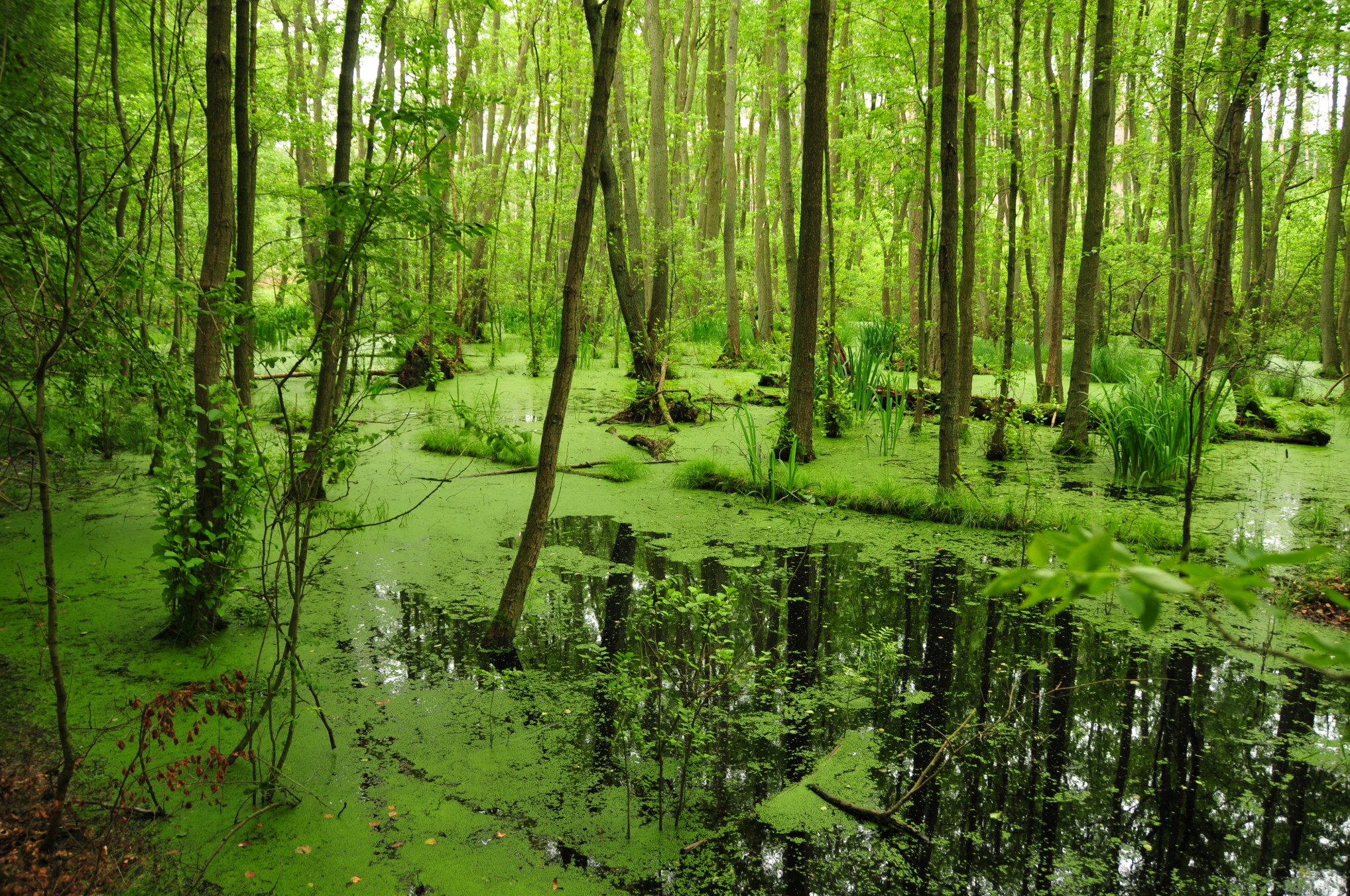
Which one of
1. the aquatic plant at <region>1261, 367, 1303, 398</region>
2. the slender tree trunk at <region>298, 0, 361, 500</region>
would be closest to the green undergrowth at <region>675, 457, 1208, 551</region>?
the slender tree trunk at <region>298, 0, 361, 500</region>

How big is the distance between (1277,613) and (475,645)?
3.57 m

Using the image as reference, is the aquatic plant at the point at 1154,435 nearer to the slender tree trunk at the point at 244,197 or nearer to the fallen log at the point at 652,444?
the fallen log at the point at 652,444

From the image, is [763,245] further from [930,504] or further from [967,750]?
[967,750]

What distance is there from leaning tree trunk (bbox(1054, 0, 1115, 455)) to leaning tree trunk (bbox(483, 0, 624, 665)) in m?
3.97

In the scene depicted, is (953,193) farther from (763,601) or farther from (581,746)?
(581,746)

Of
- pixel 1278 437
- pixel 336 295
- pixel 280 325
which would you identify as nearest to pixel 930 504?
pixel 336 295

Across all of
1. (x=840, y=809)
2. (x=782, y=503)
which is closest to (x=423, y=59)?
(x=840, y=809)

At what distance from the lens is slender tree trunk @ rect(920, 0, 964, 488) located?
4344 mm

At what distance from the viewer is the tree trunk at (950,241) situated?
434cm

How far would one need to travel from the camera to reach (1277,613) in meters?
3.46

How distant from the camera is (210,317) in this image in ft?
9.11

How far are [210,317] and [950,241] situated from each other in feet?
13.4

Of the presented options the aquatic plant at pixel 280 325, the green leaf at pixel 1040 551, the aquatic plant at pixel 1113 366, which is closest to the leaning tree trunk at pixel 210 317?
the green leaf at pixel 1040 551

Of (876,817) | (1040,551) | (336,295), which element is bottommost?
(876,817)
